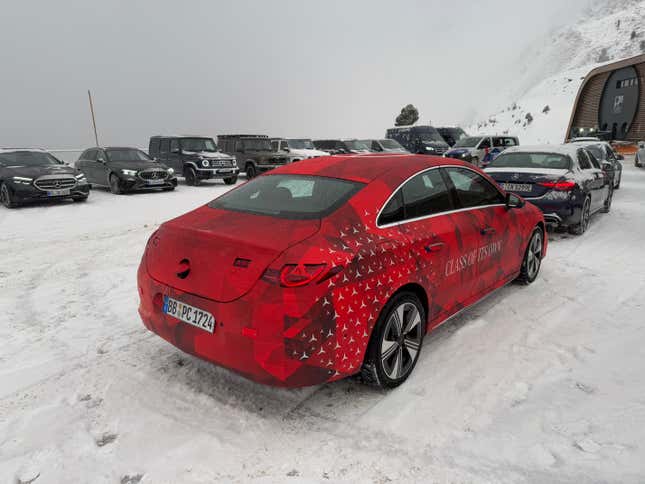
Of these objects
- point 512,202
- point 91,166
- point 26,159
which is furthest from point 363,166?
point 91,166

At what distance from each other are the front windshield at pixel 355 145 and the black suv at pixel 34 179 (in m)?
13.3

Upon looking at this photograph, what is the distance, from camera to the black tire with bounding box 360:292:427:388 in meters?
3.05

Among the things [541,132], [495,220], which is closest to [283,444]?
[495,220]

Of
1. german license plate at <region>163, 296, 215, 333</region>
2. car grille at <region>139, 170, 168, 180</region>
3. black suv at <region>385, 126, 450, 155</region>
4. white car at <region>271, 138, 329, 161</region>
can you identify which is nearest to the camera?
german license plate at <region>163, 296, 215, 333</region>

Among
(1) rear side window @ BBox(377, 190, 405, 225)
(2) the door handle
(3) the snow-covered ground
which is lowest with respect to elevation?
(3) the snow-covered ground

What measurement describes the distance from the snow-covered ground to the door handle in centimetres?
95

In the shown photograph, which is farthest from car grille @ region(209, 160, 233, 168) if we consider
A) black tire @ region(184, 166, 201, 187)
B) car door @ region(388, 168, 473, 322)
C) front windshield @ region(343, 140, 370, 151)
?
car door @ region(388, 168, 473, 322)

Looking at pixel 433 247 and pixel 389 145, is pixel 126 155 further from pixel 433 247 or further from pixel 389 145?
pixel 433 247

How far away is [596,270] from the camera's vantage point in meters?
6.23

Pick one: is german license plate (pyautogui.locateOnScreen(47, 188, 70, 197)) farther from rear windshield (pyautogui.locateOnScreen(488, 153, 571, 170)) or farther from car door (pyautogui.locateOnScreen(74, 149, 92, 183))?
rear windshield (pyautogui.locateOnScreen(488, 153, 571, 170))

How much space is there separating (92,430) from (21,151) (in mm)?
13046

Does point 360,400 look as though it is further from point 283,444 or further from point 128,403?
point 128,403

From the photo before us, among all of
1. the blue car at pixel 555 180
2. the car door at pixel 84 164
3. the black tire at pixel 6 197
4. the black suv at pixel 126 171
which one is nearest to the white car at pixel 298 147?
the black suv at pixel 126 171

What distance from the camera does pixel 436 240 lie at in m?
3.49
